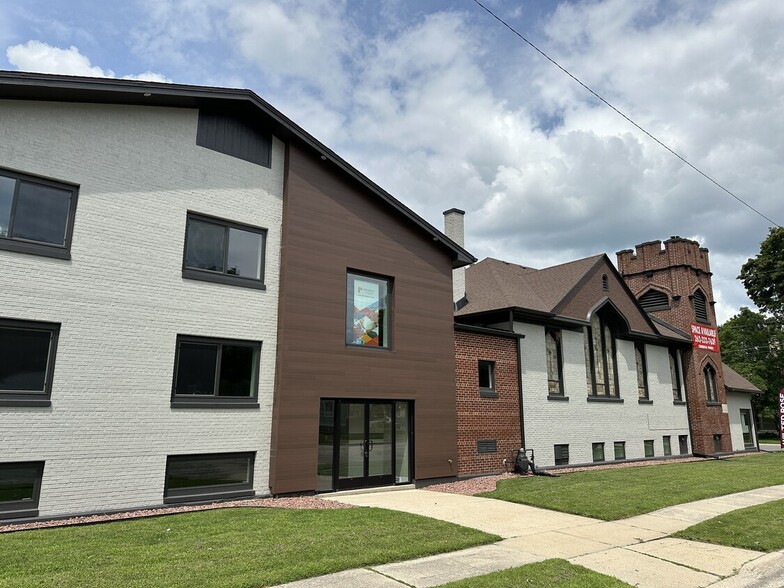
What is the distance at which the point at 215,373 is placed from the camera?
449 inches

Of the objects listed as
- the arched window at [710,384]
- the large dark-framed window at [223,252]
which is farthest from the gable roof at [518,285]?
the arched window at [710,384]

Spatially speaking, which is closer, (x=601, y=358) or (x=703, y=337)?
(x=601, y=358)

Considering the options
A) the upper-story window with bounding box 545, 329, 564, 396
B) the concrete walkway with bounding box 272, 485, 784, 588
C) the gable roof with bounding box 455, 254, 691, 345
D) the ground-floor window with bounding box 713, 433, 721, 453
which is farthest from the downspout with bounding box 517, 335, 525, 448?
the ground-floor window with bounding box 713, 433, 721, 453

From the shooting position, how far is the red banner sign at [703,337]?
2580cm

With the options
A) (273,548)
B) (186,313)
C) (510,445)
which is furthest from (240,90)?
(510,445)

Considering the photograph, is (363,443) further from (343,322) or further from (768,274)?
(768,274)

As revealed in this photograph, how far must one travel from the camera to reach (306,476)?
472 inches

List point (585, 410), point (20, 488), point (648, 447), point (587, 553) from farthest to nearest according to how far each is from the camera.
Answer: point (648, 447) < point (585, 410) < point (20, 488) < point (587, 553)

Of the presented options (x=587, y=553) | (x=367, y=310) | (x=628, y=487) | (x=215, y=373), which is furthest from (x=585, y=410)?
(x=215, y=373)

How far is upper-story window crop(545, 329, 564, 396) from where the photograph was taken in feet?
61.8

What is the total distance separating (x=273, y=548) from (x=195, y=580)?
1.38 meters

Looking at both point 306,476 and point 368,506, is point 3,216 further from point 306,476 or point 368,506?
point 368,506

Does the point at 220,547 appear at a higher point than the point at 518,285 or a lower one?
lower

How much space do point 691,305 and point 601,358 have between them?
8.83m
